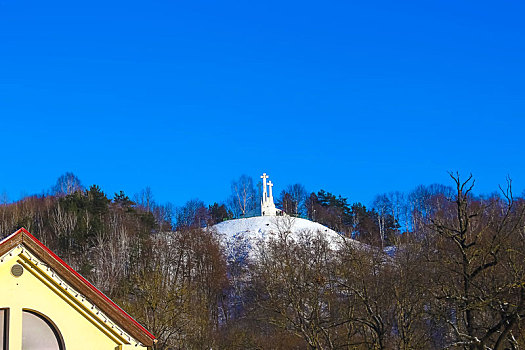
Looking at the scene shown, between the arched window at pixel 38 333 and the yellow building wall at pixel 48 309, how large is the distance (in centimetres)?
14

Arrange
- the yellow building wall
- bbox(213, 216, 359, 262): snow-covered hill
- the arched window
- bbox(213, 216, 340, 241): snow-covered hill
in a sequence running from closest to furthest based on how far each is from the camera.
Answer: the yellow building wall
the arched window
bbox(213, 216, 359, 262): snow-covered hill
bbox(213, 216, 340, 241): snow-covered hill

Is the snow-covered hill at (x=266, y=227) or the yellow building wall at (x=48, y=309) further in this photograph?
the snow-covered hill at (x=266, y=227)

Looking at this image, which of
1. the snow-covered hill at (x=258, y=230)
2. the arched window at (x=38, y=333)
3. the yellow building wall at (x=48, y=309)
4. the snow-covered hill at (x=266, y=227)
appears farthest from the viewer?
the snow-covered hill at (x=266, y=227)

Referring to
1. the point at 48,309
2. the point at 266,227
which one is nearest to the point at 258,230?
the point at 266,227

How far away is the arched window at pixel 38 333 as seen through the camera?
1304cm

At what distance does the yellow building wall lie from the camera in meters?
12.9

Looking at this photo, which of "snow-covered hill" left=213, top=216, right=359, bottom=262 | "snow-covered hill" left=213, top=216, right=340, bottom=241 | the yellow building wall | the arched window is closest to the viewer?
the yellow building wall

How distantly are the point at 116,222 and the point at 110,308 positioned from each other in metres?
71.8

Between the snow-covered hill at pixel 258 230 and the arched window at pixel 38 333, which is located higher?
the snow-covered hill at pixel 258 230

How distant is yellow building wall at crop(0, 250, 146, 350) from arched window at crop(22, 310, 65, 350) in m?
0.14


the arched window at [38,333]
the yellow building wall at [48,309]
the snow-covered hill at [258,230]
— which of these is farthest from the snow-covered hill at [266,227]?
the arched window at [38,333]

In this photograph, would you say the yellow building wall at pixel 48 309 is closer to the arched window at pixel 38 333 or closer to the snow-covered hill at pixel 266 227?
the arched window at pixel 38 333

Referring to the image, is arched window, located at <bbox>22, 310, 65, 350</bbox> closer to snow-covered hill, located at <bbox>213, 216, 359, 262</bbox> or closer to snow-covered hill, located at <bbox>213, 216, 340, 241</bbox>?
snow-covered hill, located at <bbox>213, 216, 359, 262</bbox>

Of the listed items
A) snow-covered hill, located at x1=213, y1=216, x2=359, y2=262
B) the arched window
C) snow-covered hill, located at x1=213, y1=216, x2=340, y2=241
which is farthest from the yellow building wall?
snow-covered hill, located at x1=213, y1=216, x2=340, y2=241
